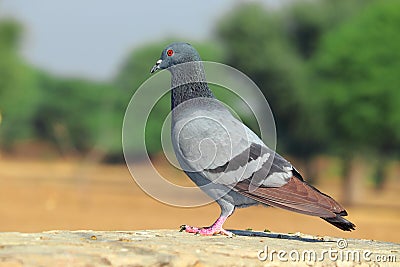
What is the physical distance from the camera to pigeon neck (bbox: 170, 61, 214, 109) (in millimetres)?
6012

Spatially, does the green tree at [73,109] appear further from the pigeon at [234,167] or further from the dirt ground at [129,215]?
the pigeon at [234,167]

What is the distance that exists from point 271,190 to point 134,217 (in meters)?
19.8

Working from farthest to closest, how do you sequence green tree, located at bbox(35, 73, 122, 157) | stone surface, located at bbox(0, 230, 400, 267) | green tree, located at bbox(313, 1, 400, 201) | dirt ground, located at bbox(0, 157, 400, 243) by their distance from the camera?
1. green tree, located at bbox(35, 73, 122, 157)
2. green tree, located at bbox(313, 1, 400, 201)
3. dirt ground, located at bbox(0, 157, 400, 243)
4. stone surface, located at bbox(0, 230, 400, 267)

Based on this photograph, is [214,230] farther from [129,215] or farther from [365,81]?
[365,81]

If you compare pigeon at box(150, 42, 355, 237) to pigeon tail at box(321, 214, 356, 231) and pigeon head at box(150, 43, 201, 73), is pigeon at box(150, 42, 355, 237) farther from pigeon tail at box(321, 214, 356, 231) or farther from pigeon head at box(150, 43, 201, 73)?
pigeon head at box(150, 43, 201, 73)

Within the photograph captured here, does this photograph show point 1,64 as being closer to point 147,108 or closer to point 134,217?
point 134,217

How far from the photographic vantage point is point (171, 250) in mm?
5008

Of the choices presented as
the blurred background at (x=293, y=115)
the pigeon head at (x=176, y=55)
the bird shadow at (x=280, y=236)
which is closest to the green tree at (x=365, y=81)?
the blurred background at (x=293, y=115)

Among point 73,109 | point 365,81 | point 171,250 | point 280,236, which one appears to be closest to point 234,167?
point 171,250

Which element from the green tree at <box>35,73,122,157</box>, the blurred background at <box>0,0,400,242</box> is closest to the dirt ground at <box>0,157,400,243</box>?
the blurred background at <box>0,0,400,242</box>

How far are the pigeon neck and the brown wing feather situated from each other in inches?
31.1

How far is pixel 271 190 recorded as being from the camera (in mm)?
5742

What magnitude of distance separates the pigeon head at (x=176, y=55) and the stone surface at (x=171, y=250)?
4.22 feet

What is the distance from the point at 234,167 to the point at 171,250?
977 millimetres
